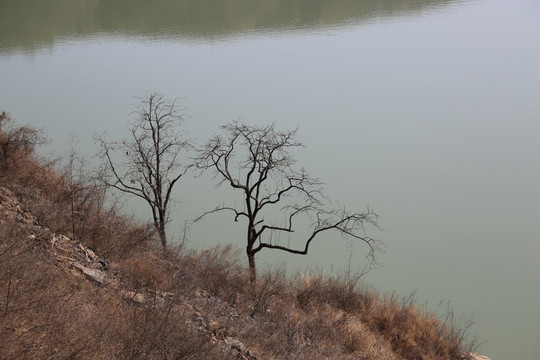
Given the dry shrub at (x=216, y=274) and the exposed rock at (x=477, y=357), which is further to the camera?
the exposed rock at (x=477, y=357)

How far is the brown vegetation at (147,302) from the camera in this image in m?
4.50

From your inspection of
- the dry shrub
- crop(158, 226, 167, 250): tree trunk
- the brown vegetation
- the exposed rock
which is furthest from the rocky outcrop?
the exposed rock

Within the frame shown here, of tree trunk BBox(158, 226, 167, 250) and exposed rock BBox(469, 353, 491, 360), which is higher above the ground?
tree trunk BBox(158, 226, 167, 250)

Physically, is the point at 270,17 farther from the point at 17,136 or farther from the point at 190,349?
the point at 190,349

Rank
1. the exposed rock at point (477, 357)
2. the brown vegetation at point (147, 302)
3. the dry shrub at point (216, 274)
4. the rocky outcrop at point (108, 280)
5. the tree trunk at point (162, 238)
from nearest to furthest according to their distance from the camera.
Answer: the brown vegetation at point (147, 302) → the rocky outcrop at point (108, 280) → the dry shrub at point (216, 274) → the exposed rock at point (477, 357) → the tree trunk at point (162, 238)

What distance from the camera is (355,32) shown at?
91.6ft

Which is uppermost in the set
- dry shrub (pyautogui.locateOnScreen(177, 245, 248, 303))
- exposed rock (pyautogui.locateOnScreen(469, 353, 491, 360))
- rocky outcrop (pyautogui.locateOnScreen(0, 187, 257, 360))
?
rocky outcrop (pyautogui.locateOnScreen(0, 187, 257, 360))

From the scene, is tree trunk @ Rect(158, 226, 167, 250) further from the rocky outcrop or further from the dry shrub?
the rocky outcrop

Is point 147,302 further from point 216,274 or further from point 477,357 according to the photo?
point 477,357

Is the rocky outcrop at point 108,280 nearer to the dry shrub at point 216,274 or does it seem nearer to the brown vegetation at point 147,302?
the brown vegetation at point 147,302

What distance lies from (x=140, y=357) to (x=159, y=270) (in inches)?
103

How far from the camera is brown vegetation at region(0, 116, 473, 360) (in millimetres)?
4500

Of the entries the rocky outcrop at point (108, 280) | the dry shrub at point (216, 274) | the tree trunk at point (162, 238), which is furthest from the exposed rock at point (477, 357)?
the tree trunk at point (162, 238)

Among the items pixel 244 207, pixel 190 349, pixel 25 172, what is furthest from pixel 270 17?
pixel 190 349
